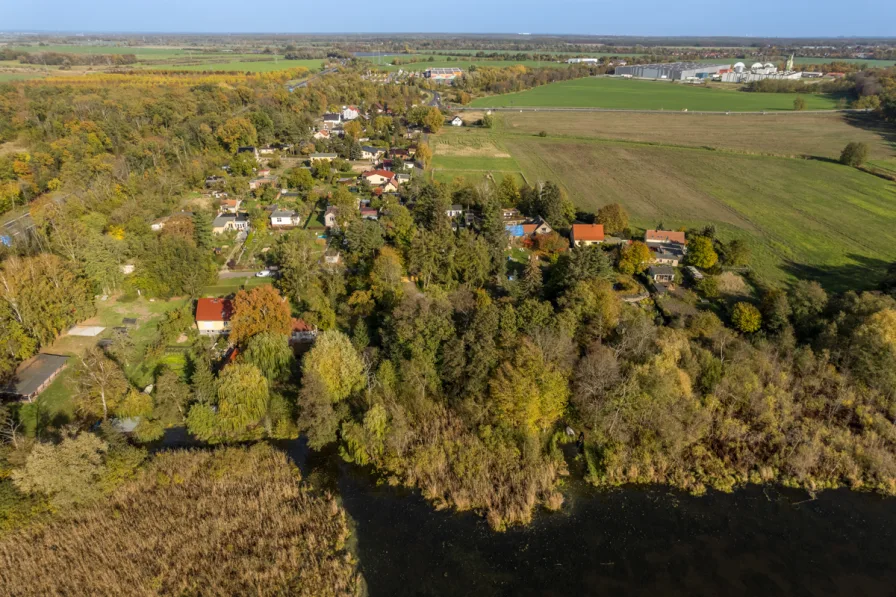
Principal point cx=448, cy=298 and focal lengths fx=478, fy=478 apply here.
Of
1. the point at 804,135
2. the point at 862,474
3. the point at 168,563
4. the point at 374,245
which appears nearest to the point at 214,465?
the point at 168,563

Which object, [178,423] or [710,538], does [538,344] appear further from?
[178,423]

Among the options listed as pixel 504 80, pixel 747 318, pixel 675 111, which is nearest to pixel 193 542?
pixel 747 318

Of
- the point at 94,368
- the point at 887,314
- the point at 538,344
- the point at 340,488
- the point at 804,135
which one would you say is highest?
the point at 804,135

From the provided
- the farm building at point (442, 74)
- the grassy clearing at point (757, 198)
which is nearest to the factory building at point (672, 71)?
the farm building at point (442, 74)

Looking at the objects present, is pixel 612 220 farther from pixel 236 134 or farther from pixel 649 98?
pixel 649 98

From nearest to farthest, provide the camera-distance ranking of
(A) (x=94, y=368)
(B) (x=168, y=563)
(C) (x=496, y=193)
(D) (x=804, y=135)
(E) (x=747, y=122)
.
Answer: (B) (x=168, y=563) < (A) (x=94, y=368) < (C) (x=496, y=193) < (D) (x=804, y=135) < (E) (x=747, y=122)

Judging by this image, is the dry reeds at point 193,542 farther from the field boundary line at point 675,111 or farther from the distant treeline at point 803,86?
the distant treeline at point 803,86
